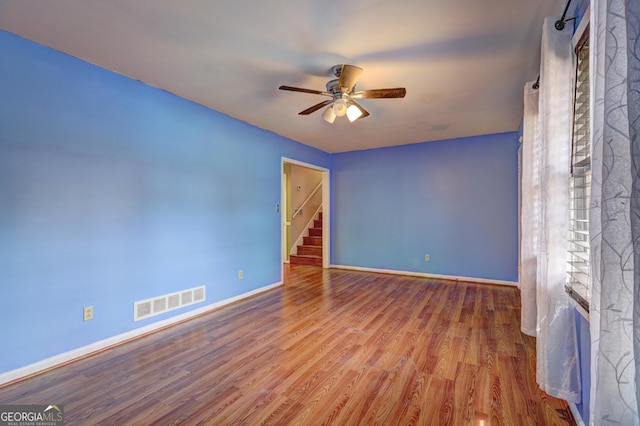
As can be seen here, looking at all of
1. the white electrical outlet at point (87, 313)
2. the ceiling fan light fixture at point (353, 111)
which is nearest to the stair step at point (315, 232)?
the ceiling fan light fixture at point (353, 111)

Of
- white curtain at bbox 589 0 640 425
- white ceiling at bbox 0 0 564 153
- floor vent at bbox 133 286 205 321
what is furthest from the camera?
floor vent at bbox 133 286 205 321

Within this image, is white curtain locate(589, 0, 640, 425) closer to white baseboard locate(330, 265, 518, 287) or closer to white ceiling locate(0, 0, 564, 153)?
white ceiling locate(0, 0, 564, 153)

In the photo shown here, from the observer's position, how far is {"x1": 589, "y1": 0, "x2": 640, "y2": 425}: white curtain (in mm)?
671

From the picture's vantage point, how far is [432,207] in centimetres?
527

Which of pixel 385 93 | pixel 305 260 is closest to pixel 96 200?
pixel 385 93

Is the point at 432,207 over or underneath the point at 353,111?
underneath

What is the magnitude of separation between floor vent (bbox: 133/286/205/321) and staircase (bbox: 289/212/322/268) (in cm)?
329

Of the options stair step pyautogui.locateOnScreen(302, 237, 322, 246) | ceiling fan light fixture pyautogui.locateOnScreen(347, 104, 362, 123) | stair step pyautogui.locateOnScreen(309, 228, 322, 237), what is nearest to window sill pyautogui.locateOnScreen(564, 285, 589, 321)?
ceiling fan light fixture pyautogui.locateOnScreen(347, 104, 362, 123)

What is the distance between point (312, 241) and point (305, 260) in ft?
1.85

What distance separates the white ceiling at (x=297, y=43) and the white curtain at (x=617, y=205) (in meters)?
1.37

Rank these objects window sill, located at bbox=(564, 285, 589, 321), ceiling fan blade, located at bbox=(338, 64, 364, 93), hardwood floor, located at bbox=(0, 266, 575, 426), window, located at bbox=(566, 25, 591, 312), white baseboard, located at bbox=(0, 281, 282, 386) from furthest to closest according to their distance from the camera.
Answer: ceiling fan blade, located at bbox=(338, 64, 364, 93), white baseboard, located at bbox=(0, 281, 282, 386), hardwood floor, located at bbox=(0, 266, 575, 426), window, located at bbox=(566, 25, 591, 312), window sill, located at bbox=(564, 285, 589, 321)

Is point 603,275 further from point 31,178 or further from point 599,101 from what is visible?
point 31,178

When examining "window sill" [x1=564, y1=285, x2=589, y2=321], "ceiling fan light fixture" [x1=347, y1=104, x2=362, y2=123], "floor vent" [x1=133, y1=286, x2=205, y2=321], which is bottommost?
"floor vent" [x1=133, y1=286, x2=205, y2=321]

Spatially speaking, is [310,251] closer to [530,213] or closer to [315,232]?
[315,232]
